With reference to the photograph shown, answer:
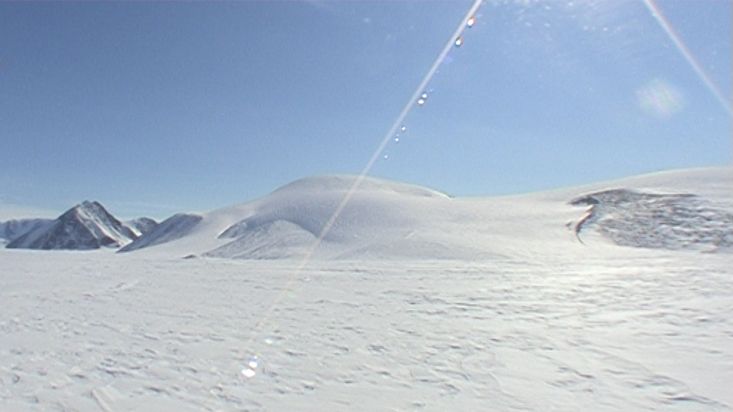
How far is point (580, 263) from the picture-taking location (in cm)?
1191

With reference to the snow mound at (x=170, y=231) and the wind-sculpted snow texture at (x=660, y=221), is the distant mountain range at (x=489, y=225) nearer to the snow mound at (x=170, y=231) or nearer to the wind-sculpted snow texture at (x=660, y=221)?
the wind-sculpted snow texture at (x=660, y=221)

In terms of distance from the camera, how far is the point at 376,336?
5645 millimetres

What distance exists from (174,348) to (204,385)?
1.29m

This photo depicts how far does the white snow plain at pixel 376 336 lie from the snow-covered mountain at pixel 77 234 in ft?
631

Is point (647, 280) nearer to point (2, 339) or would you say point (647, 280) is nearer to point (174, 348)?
point (174, 348)

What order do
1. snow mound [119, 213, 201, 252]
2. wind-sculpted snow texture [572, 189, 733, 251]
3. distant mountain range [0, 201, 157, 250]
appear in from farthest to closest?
1. distant mountain range [0, 201, 157, 250]
2. snow mound [119, 213, 201, 252]
3. wind-sculpted snow texture [572, 189, 733, 251]

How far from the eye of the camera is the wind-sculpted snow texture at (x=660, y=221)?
1549cm

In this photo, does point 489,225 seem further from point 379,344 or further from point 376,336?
point 379,344

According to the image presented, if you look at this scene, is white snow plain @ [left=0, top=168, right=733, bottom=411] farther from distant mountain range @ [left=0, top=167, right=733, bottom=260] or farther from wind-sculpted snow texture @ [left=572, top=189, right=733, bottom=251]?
wind-sculpted snow texture @ [left=572, top=189, right=733, bottom=251]

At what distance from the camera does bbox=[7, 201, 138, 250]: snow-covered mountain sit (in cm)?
17712

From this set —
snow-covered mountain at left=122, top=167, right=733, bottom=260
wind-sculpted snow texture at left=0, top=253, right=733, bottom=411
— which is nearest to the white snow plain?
wind-sculpted snow texture at left=0, top=253, right=733, bottom=411

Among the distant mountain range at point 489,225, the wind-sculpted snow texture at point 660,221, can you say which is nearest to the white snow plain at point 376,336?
the distant mountain range at point 489,225

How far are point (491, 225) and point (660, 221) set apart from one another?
664 centimetres

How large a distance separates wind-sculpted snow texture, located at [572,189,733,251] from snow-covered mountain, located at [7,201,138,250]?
190297mm
